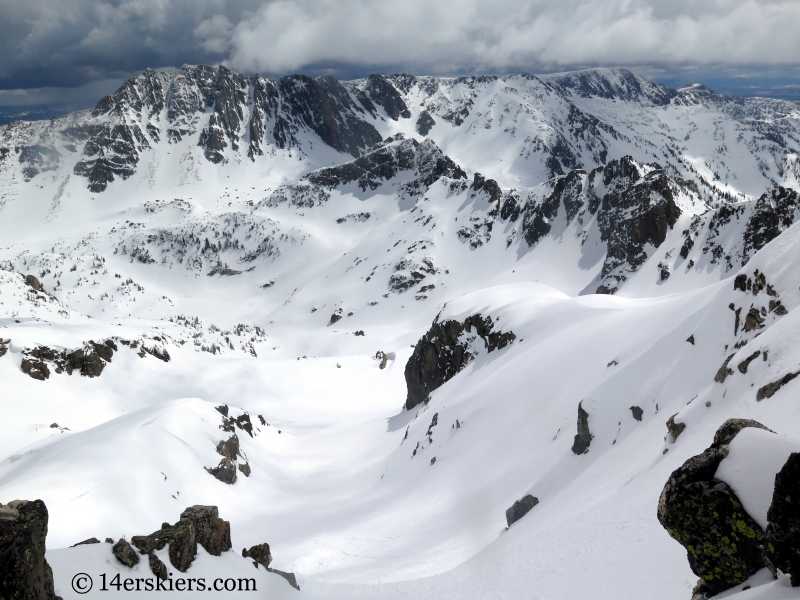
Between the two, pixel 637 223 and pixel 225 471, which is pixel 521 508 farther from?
pixel 637 223

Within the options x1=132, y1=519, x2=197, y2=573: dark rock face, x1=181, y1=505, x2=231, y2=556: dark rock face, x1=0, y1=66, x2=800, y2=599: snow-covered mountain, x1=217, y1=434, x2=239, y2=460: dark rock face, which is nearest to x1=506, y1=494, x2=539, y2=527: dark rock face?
x1=0, y1=66, x2=800, y2=599: snow-covered mountain

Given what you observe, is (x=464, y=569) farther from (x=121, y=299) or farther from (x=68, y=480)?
(x=121, y=299)

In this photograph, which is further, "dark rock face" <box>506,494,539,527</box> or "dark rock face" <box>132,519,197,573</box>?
"dark rock face" <box>506,494,539,527</box>

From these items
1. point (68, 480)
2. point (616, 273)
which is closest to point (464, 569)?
point (68, 480)

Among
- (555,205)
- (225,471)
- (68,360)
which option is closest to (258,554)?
(225,471)

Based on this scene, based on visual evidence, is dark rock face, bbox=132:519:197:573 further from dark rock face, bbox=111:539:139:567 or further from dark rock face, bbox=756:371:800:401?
dark rock face, bbox=756:371:800:401

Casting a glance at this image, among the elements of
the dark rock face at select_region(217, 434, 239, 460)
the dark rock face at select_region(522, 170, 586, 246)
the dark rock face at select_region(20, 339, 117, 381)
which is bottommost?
the dark rock face at select_region(217, 434, 239, 460)
